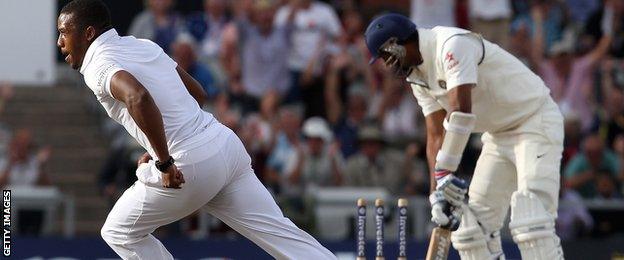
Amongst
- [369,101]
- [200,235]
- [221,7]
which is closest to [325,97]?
[369,101]

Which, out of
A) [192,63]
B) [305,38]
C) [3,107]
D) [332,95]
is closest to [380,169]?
[332,95]

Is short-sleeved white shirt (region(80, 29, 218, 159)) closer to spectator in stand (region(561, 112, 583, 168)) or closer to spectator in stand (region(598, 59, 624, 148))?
spectator in stand (region(561, 112, 583, 168))

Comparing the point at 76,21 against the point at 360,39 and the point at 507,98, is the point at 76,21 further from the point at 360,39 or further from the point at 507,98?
the point at 360,39

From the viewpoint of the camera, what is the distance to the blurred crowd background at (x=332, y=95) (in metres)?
14.3

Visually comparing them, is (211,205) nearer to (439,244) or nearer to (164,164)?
(164,164)

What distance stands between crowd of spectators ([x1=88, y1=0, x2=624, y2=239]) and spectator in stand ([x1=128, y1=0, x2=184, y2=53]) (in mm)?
13

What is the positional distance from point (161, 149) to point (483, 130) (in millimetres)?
2867

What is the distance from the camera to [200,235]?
13.8m

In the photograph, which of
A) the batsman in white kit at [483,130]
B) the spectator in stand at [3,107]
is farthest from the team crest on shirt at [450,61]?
the spectator in stand at [3,107]

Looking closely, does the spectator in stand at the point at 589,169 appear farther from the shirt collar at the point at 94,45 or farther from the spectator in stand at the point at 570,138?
the shirt collar at the point at 94,45

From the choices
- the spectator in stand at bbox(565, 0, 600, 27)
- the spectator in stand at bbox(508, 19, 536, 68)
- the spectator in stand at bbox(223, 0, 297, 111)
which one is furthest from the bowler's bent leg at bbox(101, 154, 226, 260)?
the spectator in stand at bbox(565, 0, 600, 27)

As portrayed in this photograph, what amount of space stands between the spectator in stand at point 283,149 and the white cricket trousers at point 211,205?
5.30m

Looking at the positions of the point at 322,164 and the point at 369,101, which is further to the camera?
the point at 369,101

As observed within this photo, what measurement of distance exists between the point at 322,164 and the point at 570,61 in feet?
11.2
